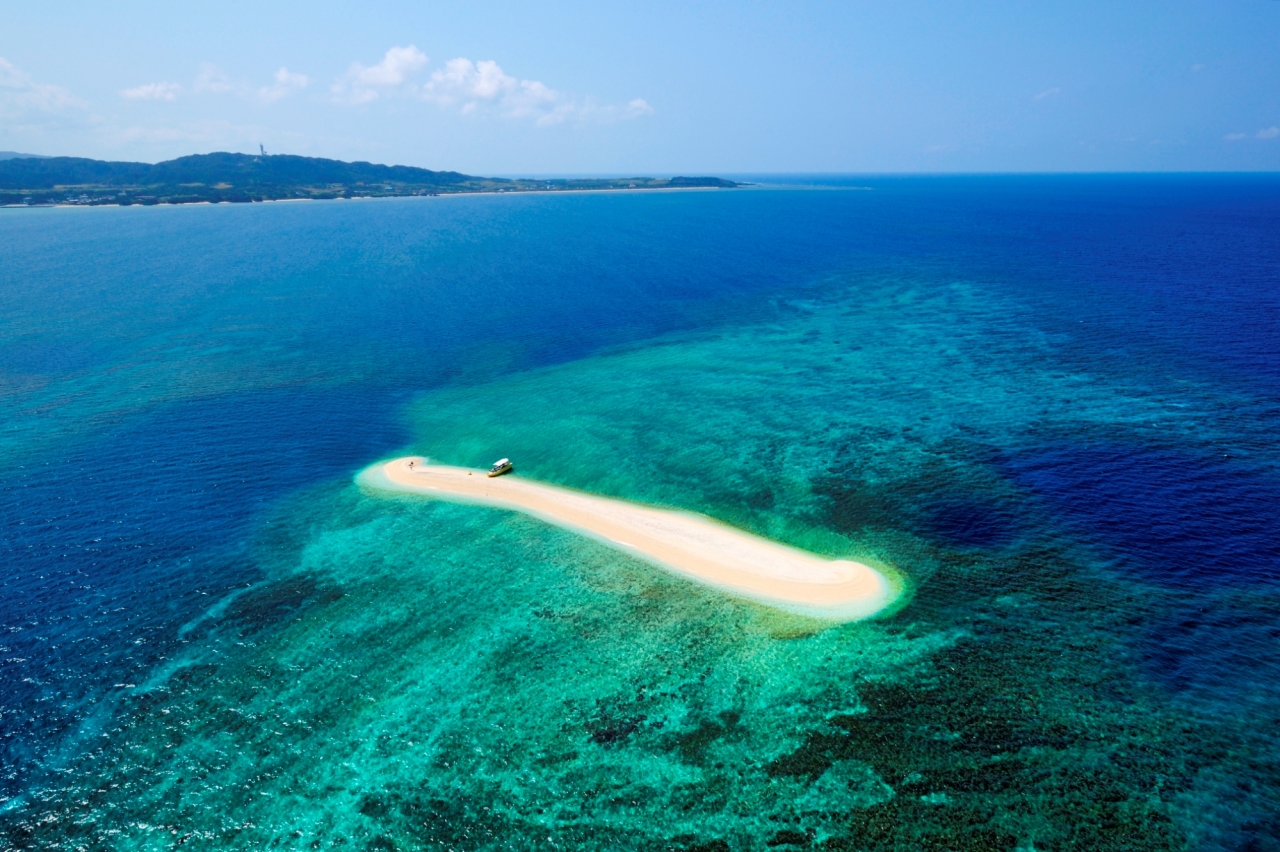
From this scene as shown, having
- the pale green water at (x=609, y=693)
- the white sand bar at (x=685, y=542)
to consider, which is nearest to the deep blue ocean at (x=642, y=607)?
the pale green water at (x=609, y=693)

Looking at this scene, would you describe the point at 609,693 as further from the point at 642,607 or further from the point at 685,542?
the point at 685,542

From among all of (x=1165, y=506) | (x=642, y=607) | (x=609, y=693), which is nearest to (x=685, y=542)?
(x=642, y=607)

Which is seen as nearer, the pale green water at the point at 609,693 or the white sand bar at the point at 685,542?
the pale green water at the point at 609,693

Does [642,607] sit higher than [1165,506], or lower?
lower

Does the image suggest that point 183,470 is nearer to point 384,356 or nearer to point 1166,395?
point 384,356

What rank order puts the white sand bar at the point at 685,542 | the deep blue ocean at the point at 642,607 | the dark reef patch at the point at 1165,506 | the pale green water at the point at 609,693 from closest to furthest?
the pale green water at the point at 609,693 < the deep blue ocean at the point at 642,607 < the white sand bar at the point at 685,542 < the dark reef patch at the point at 1165,506

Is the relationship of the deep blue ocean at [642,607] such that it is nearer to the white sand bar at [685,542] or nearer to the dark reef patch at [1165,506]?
the dark reef patch at [1165,506]
